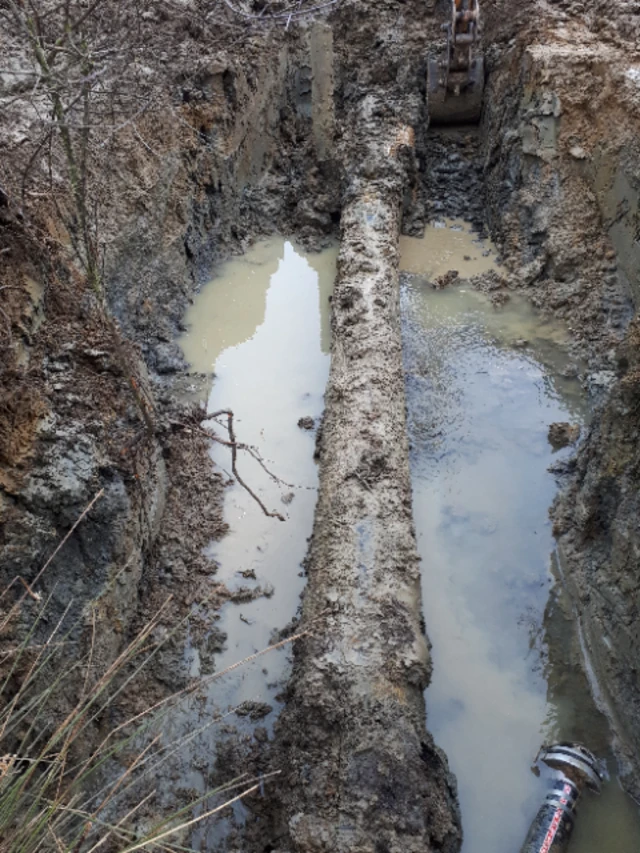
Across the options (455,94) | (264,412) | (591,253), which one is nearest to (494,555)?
(264,412)

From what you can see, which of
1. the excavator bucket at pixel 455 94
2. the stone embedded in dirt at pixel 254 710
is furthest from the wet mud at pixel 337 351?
the excavator bucket at pixel 455 94

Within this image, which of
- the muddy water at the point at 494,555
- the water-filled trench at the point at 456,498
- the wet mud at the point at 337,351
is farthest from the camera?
the water-filled trench at the point at 456,498

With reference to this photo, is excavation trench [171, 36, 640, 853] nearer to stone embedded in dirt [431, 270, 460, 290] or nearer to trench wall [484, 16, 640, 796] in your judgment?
stone embedded in dirt [431, 270, 460, 290]

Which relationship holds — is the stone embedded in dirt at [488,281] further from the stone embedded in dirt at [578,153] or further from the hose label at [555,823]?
the hose label at [555,823]

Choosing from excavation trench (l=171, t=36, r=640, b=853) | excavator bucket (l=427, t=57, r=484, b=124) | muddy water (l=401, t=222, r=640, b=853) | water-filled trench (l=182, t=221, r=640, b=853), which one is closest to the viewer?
excavation trench (l=171, t=36, r=640, b=853)

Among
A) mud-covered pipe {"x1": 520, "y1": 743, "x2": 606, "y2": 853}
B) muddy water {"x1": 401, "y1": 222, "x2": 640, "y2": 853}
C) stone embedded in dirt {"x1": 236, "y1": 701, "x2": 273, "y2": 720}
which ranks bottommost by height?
stone embedded in dirt {"x1": 236, "y1": 701, "x2": 273, "y2": 720}

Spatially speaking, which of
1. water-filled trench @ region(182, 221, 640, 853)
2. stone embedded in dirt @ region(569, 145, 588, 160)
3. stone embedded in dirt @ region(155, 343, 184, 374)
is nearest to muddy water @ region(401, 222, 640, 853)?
water-filled trench @ region(182, 221, 640, 853)

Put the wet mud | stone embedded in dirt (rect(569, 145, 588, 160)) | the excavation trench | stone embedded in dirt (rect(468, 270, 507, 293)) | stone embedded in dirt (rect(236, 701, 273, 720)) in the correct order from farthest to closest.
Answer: stone embedded in dirt (rect(468, 270, 507, 293))
stone embedded in dirt (rect(569, 145, 588, 160))
stone embedded in dirt (rect(236, 701, 273, 720))
the wet mud
the excavation trench

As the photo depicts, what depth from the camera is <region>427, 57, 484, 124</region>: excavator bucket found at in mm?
7824

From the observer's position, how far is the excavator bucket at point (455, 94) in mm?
7824

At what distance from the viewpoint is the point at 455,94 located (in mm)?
7922

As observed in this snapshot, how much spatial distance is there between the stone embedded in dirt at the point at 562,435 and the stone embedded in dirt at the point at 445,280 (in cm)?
222

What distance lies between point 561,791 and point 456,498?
6.84 ft

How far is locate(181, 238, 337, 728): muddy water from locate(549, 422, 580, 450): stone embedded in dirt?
197cm
